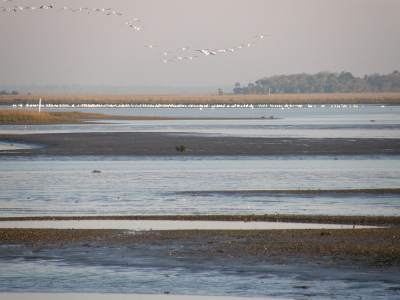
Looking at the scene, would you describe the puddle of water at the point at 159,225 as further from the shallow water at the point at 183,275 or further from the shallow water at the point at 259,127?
the shallow water at the point at 259,127

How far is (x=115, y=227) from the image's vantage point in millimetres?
16016

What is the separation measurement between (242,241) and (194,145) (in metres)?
32.1

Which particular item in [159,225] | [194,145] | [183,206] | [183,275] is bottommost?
[194,145]

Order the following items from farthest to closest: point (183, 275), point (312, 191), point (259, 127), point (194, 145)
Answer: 1. point (259, 127)
2. point (194, 145)
3. point (312, 191)
4. point (183, 275)

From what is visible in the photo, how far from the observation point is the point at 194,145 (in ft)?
151

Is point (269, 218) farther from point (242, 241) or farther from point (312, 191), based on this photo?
point (312, 191)

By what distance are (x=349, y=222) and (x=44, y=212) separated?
8015 mm

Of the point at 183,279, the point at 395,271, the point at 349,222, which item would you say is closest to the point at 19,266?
the point at 183,279

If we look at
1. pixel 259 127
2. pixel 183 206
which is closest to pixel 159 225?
pixel 183 206

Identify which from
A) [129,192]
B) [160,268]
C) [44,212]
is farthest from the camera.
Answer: [129,192]

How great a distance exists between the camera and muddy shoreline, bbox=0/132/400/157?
40.4 m

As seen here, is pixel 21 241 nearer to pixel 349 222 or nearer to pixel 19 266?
pixel 19 266

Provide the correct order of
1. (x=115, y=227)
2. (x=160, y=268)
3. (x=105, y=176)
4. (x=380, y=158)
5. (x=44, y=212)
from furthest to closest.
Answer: (x=380, y=158)
(x=105, y=176)
(x=44, y=212)
(x=115, y=227)
(x=160, y=268)

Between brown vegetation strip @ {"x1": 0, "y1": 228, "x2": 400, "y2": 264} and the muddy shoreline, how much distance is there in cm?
2435
